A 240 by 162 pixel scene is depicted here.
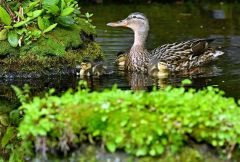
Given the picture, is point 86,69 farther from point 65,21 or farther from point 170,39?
point 170,39

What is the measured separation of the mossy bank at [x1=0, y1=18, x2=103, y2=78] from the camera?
445 inches

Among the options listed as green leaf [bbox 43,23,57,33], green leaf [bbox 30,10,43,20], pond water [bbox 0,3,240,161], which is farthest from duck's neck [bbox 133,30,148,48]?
green leaf [bbox 30,10,43,20]

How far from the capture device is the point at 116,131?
5629 millimetres

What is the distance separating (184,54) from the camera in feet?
40.0

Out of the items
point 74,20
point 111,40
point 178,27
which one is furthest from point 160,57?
point 178,27

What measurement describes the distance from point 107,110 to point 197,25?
443 inches

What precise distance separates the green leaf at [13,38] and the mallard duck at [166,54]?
6.68 ft

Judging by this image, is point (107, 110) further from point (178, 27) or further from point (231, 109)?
point (178, 27)

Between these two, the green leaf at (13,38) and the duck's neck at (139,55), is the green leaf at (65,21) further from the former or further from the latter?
the duck's neck at (139,55)

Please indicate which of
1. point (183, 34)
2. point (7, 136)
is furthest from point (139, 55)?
point (7, 136)

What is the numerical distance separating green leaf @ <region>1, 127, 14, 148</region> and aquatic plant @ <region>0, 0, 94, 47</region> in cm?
341

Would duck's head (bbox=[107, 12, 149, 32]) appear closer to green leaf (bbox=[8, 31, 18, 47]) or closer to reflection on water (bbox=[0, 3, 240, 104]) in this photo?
reflection on water (bbox=[0, 3, 240, 104])

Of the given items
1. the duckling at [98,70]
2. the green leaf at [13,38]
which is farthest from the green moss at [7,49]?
the duckling at [98,70]

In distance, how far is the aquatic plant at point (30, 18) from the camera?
443 inches
